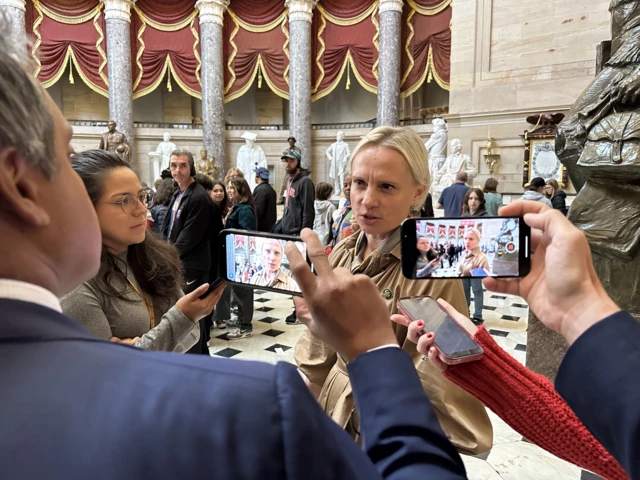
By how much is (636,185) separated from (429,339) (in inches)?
71.3

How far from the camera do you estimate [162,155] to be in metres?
14.7

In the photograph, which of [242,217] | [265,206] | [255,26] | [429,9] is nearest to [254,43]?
[255,26]

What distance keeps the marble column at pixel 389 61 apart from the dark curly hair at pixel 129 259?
12688 millimetres

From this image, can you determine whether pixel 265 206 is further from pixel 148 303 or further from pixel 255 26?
pixel 255 26

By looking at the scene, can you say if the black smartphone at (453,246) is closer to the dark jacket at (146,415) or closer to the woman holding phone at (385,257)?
the woman holding phone at (385,257)

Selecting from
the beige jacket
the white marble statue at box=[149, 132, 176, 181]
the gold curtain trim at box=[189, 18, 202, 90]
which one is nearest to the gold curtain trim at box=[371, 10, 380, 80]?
the gold curtain trim at box=[189, 18, 202, 90]

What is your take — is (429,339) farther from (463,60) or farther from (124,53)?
(124,53)

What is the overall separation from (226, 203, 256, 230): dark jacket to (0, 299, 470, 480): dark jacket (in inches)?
148

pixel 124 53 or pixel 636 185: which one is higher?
pixel 124 53

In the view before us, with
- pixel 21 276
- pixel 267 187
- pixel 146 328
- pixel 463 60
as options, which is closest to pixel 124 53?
pixel 463 60

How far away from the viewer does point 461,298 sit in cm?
117

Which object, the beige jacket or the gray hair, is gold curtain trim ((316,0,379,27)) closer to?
the beige jacket

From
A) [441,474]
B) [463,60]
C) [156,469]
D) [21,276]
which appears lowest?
[441,474]

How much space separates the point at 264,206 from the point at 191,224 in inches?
64.3
